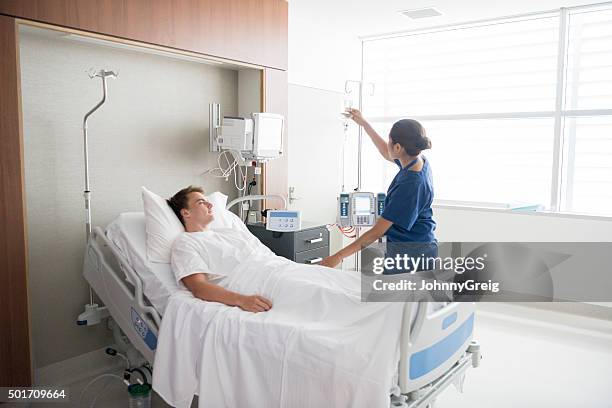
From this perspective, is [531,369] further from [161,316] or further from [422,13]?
[422,13]

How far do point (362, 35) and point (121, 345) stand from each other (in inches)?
142

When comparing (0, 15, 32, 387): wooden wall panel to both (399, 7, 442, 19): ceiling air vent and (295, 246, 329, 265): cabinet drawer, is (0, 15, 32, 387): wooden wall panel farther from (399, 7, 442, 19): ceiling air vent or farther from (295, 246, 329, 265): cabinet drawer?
(399, 7, 442, 19): ceiling air vent

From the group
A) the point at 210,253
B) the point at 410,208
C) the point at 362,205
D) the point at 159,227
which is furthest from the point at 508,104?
the point at 159,227

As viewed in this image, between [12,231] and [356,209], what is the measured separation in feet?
6.79

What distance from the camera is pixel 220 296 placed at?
2.30 meters

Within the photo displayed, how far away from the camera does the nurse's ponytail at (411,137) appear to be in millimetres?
2484

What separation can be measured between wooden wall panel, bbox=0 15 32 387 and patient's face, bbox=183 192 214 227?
758 millimetres

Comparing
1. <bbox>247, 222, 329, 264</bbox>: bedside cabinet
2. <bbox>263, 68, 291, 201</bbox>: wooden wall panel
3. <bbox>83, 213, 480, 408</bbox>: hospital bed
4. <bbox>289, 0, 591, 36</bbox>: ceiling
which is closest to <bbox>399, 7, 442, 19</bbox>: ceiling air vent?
<bbox>289, 0, 591, 36</bbox>: ceiling

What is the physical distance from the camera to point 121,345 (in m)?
2.77

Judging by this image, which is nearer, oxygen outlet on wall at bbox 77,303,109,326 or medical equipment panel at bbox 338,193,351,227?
oxygen outlet on wall at bbox 77,303,109,326

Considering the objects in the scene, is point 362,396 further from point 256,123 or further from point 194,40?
point 194,40

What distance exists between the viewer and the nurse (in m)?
2.48

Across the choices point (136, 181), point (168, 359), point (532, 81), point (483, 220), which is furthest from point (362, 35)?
point (168, 359)

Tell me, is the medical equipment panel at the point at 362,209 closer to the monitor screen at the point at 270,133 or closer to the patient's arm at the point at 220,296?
the monitor screen at the point at 270,133
